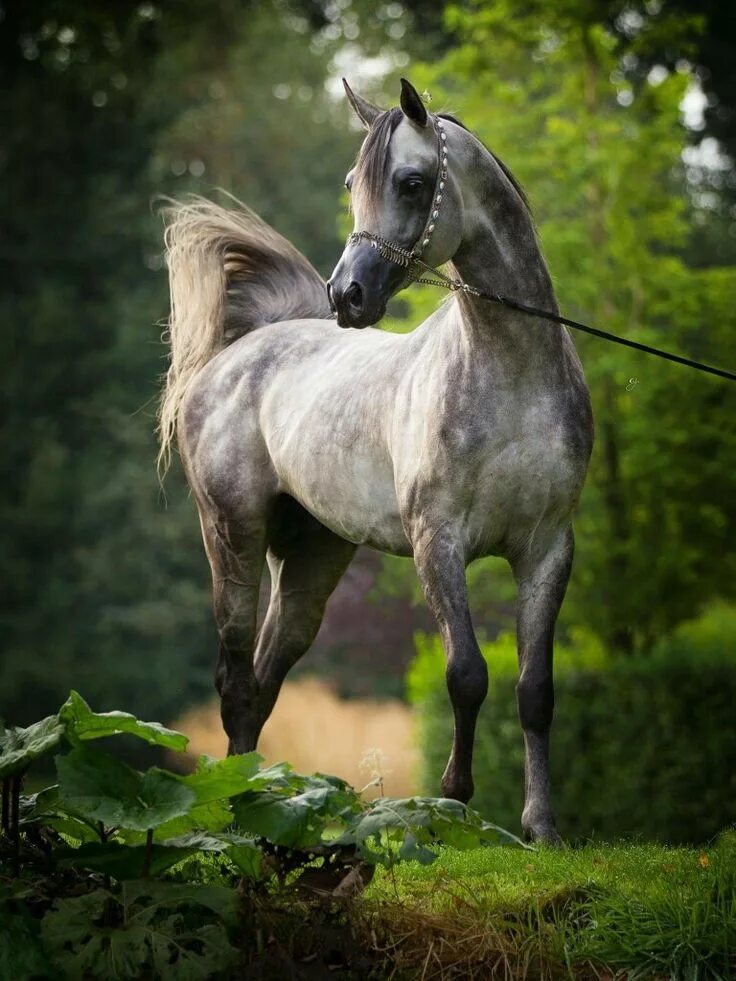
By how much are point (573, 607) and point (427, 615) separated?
27.0 feet

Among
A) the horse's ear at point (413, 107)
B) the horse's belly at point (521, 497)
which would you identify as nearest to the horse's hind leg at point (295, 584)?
the horse's belly at point (521, 497)

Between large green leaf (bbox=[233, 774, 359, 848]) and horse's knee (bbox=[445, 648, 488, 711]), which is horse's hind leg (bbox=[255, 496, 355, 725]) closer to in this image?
horse's knee (bbox=[445, 648, 488, 711])

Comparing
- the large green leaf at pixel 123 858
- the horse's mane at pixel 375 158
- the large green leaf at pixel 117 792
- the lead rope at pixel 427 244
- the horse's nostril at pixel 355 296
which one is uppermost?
the horse's mane at pixel 375 158

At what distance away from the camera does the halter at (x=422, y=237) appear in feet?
14.4

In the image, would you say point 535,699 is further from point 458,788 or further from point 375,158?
point 375,158

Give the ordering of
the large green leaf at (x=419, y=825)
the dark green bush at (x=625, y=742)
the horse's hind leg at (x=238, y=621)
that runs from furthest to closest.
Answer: the dark green bush at (x=625, y=742) → the horse's hind leg at (x=238, y=621) → the large green leaf at (x=419, y=825)

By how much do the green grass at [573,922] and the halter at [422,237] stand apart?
1897 millimetres

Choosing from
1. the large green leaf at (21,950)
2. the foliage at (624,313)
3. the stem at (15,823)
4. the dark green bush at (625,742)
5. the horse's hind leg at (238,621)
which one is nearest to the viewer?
the large green leaf at (21,950)

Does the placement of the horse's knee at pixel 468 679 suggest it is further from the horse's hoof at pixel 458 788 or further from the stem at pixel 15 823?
the stem at pixel 15 823

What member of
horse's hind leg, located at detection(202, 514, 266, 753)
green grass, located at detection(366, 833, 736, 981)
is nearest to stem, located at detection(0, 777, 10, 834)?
green grass, located at detection(366, 833, 736, 981)

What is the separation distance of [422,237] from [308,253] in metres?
20.4

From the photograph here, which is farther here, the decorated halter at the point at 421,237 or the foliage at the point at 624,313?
the foliage at the point at 624,313

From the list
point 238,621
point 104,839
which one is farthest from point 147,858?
point 238,621

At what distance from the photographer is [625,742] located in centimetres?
1112
